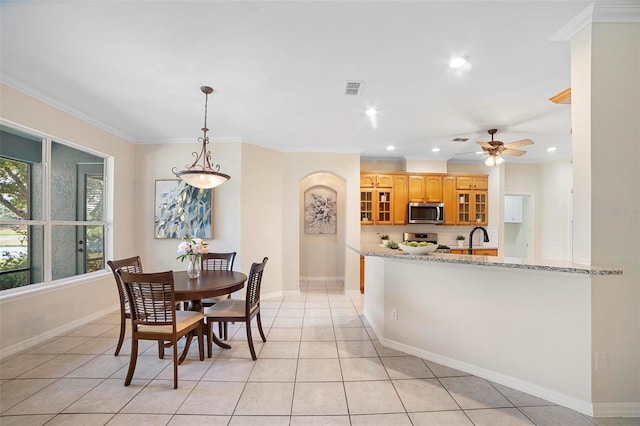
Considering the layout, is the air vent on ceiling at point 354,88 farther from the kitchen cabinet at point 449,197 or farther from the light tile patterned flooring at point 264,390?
the kitchen cabinet at point 449,197

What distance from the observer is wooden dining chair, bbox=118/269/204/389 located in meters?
2.29

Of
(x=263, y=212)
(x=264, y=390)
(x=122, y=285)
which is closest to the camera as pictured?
(x=264, y=390)

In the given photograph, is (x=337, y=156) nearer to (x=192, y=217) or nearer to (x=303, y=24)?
(x=192, y=217)

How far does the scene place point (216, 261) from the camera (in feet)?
12.6

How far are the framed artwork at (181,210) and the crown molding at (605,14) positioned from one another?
460 centimetres

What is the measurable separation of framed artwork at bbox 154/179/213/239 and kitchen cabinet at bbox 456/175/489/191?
4.89 meters

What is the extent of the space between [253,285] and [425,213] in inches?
162

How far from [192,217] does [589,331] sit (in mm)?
4890

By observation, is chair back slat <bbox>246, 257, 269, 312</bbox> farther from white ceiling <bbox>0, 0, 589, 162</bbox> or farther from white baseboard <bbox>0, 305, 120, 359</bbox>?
white baseboard <bbox>0, 305, 120, 359</bbox>

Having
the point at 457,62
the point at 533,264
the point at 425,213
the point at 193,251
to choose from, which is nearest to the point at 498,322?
the point at 533,264

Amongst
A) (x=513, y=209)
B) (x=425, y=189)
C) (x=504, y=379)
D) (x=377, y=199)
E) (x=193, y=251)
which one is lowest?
(x=504, y=379)

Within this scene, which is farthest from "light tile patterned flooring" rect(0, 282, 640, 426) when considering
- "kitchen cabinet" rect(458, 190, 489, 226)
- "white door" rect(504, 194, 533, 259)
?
"white door" rect(504, 194, 533, 259)

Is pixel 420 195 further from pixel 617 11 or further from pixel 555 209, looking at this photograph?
pixel 617 11

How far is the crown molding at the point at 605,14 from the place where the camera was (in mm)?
1909
